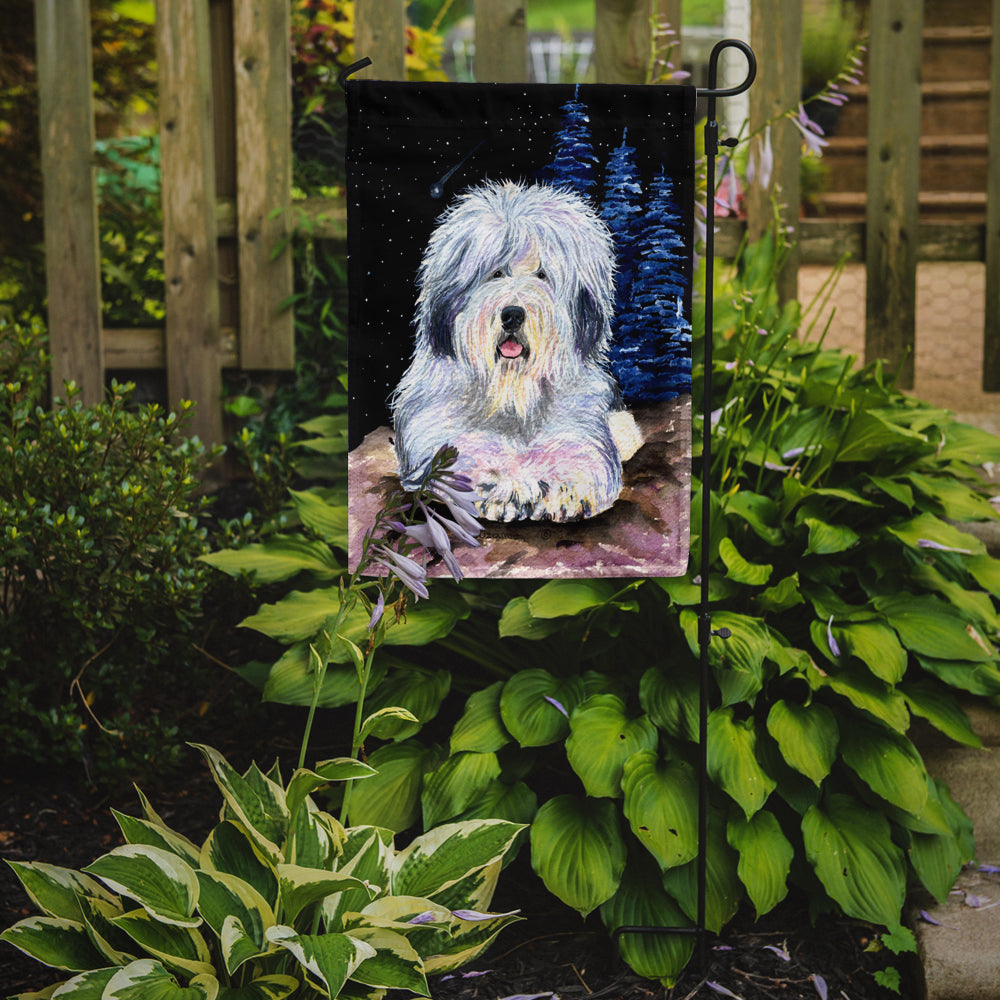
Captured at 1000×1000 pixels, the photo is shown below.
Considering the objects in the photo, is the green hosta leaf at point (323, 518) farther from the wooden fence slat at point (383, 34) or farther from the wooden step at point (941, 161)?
the wooden step at point (941, 161)

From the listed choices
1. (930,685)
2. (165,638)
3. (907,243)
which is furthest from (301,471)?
(907,243)

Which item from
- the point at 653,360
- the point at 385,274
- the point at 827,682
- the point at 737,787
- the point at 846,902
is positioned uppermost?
the point at 385,274

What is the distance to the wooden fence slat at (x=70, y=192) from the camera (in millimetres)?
3480

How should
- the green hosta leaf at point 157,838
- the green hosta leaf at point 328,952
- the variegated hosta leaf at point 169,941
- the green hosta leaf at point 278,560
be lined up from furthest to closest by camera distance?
the green hosta leaf at point 278,560 → the green hosta leaf at point 157,838 → the variegated hosta leaf at point 169,941 → the green hosta leaf at point 328,952

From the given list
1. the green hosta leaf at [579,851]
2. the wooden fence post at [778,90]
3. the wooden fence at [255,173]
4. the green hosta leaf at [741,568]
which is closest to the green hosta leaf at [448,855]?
the green hosta leaf at [579,851]

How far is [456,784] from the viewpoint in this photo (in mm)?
2129

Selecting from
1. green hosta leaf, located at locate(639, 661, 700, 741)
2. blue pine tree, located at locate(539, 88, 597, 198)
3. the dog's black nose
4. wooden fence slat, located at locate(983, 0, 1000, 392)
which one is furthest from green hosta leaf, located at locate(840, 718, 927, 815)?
wooden fence slat, located at locate(983, 0, 1000, 392)

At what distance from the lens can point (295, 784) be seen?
1.74 m

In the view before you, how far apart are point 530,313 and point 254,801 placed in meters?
1.00

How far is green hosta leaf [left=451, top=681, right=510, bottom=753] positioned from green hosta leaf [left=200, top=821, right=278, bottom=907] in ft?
1.53

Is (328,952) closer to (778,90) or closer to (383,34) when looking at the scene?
(383,34)

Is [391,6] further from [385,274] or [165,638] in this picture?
[165,638]

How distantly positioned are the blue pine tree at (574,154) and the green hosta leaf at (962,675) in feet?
4.10

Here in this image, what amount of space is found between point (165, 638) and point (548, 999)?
1.29 meters
